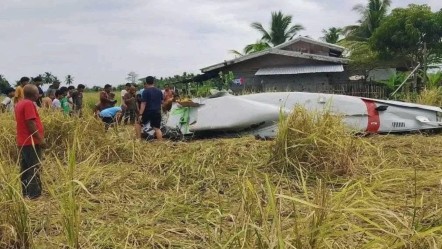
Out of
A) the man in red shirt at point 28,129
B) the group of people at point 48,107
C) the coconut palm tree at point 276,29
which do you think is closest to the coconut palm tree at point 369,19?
the coconut palm tree at point 276,29

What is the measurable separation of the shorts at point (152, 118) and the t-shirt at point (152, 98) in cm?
8

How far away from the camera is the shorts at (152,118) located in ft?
28.8

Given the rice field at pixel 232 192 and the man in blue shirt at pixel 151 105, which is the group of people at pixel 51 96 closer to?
the man in blue shirt at pixel 151 105

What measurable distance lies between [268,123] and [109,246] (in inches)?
201

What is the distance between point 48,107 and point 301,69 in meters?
13.7

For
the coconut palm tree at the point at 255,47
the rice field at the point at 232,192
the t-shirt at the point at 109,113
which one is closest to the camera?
the rice field at the point at 232,192

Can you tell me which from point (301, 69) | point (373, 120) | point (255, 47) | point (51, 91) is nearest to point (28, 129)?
point (373, 120)

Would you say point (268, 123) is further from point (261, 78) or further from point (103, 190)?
point (261, 78)

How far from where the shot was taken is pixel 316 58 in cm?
1977

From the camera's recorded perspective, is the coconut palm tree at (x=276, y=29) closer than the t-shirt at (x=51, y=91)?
No

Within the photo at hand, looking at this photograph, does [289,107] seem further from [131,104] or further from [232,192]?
[131,104]

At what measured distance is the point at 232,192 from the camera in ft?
15.3

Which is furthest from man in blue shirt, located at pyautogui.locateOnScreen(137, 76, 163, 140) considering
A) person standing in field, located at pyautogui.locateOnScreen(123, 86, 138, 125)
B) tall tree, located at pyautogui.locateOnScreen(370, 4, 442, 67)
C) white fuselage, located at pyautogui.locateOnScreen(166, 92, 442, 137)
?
tall tree, located at pyautogui.locateOnScreen(370, 4, 442, 67)

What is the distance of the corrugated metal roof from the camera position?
19484 millimetres
